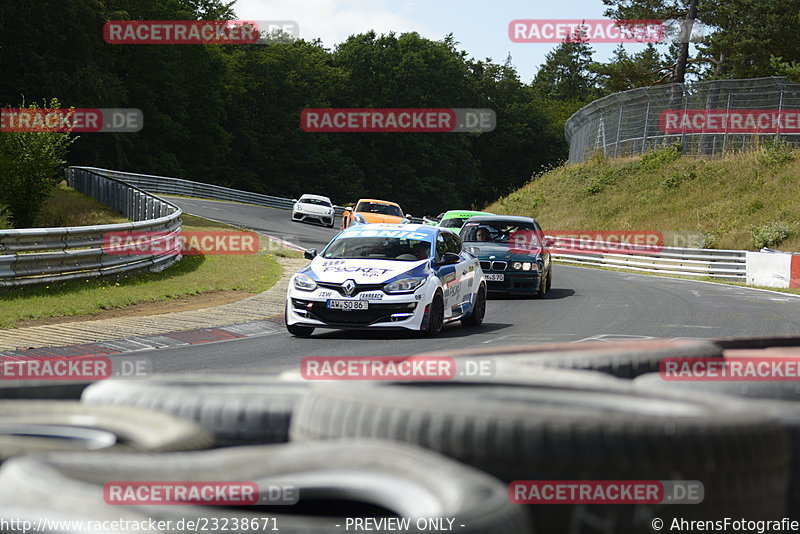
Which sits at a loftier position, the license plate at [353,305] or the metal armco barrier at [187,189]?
the metal armco barrier at [187,189]

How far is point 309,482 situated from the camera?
260cm

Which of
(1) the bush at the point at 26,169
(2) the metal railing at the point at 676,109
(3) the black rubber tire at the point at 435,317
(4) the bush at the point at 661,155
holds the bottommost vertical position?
(3) the black rubber tire at the point at 435,317

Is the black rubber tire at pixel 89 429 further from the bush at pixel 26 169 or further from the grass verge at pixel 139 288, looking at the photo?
the bush at pixel 26 169

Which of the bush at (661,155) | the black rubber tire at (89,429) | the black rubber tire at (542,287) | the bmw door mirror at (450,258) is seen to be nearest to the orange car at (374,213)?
the black rubber tire at (542,287)

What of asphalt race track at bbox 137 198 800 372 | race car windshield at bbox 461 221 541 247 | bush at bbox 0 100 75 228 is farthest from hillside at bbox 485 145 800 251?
bush at bbox 0 100 75 228

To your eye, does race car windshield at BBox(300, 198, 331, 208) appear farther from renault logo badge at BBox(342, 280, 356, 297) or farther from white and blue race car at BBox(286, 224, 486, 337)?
renault logo badge at BBox(342, 280, 356, 297)

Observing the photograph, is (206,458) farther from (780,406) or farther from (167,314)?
(167,314)

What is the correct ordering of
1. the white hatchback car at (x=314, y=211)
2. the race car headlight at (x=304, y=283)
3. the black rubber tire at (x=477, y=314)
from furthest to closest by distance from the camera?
the white hatchback car at (x=314, y=211) < the black rubber tire at (x=477, y=314) < the race car headlight at (x=304, y=283)

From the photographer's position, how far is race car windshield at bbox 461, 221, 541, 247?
21.4 metres

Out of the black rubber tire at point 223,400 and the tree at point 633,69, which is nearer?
the black rubber tire at point 223,400

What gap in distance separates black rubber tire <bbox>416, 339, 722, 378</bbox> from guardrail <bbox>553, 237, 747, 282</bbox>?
2793 centimetres

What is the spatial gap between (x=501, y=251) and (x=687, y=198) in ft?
108

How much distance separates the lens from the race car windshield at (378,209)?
37503 millimetres

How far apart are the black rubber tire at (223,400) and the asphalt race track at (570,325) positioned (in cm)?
278
